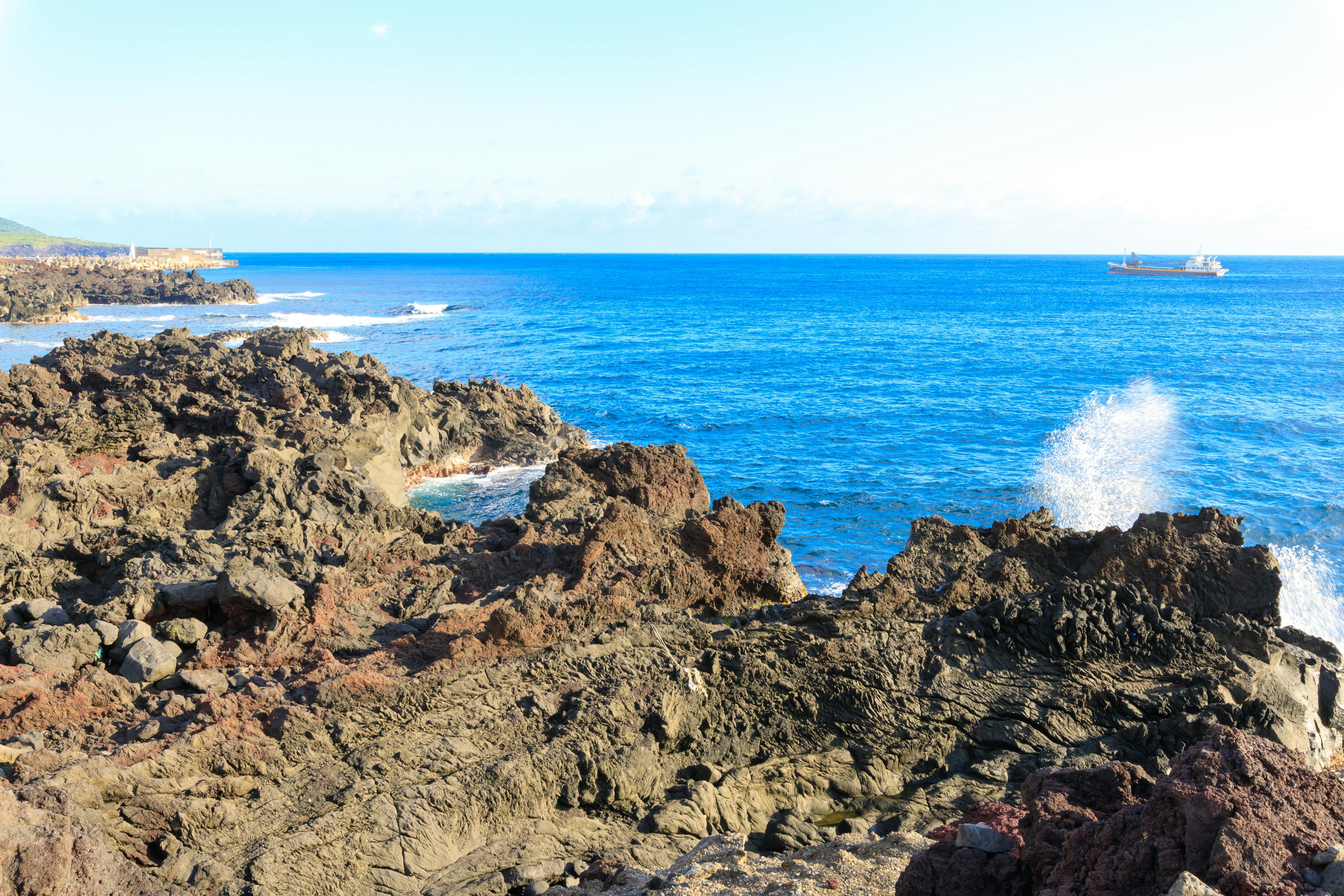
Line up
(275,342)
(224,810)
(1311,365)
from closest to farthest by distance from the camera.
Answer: (224,810)
(275,342)
(1311,365)

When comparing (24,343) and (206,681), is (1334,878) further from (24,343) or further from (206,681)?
(24,343)

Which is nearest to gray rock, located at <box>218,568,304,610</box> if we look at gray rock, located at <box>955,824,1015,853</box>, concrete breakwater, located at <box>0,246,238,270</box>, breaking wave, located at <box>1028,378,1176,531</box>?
gray rock, located at <box>955,824,1015,853</box>

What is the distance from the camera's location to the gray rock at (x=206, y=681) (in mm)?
8984

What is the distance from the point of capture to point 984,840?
5789mm

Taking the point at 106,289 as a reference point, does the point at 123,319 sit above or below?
below

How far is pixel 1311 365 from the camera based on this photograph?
161 feet

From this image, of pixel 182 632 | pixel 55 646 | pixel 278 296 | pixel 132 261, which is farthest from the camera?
pixel 132 261

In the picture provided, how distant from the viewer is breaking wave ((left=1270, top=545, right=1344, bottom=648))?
54.0ft

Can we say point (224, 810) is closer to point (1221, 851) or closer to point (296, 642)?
point (296, 642)

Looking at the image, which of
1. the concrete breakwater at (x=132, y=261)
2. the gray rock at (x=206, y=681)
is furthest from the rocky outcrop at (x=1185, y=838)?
the concrete breakwater at (x=132, y=261)

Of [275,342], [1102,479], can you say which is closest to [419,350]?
[275,342]

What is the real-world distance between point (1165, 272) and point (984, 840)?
554ft

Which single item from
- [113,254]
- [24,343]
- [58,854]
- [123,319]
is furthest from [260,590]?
[113,254]

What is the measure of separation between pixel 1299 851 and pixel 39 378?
101 ft
